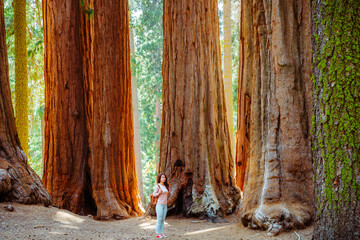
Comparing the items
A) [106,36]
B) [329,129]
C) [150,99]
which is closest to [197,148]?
[106,36]

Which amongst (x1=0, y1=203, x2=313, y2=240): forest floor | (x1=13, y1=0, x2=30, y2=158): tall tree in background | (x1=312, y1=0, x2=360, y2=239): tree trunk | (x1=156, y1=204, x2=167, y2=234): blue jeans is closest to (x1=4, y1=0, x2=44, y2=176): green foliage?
(x1=13, y1=0, x2=30, y2=158): tall tree in background

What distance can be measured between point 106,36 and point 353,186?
7214 millimetres

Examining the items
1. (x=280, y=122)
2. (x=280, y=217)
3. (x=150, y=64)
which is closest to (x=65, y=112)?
(x=280, y=122)

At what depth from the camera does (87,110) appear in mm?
9812

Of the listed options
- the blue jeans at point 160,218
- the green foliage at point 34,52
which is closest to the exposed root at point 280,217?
the blue jeans at point 160,218

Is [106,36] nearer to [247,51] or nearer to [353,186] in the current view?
[247,51]

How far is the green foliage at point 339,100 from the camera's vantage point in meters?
4.19

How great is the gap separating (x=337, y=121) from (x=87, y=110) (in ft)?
22.3

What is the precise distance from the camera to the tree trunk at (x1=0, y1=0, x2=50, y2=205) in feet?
20.4

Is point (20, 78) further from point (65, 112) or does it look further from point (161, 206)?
point (161, 206)

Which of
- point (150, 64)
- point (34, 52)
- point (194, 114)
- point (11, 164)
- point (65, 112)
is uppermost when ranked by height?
point (150, 64)

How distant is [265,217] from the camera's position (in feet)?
17.8

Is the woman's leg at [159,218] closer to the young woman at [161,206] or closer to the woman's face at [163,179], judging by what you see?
the young woman at [161,206]

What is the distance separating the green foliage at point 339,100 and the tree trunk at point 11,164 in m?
4.44
